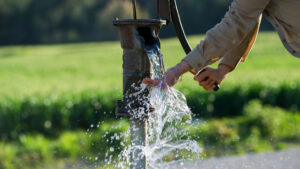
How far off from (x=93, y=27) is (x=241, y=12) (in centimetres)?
3070

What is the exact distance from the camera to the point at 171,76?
87.7 inches

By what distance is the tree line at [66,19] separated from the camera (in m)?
31.3

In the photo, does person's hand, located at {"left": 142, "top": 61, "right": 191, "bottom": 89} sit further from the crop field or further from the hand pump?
the crop field

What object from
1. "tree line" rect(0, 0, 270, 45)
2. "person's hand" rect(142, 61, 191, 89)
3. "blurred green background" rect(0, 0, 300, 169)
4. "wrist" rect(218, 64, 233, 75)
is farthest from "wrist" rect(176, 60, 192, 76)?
"tree line" rect(0, 0, 270, 45)

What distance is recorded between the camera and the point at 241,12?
2.15 m

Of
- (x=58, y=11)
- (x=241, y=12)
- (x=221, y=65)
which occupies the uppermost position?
(x=58, y=11)

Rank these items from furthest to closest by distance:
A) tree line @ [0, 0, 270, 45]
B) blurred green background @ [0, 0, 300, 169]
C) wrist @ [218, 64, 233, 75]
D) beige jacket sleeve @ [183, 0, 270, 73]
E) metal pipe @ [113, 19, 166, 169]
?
tree line @ [0, 0, 270, 45]
blurred green background @ [0, 0, 300, 169]
wrist @ [218, 64, 233, 75]
metal pipe @ [113, 19, 166, 169]
beige jacket sleeve @ [183, 0, 270, 73]

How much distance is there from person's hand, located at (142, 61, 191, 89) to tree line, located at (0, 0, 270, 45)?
1124 inches

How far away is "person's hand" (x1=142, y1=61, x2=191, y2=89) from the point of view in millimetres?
2227

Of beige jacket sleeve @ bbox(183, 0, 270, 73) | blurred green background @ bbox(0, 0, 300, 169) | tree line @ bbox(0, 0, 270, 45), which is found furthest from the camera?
tree line @ bbox(0, 0, 270, 45)

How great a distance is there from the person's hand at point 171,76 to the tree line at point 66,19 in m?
28.5

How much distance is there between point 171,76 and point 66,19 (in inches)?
1217

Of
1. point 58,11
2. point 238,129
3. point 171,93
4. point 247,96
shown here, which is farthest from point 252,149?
point 58,11

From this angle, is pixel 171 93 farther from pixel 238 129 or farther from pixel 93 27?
pixel 93 27
